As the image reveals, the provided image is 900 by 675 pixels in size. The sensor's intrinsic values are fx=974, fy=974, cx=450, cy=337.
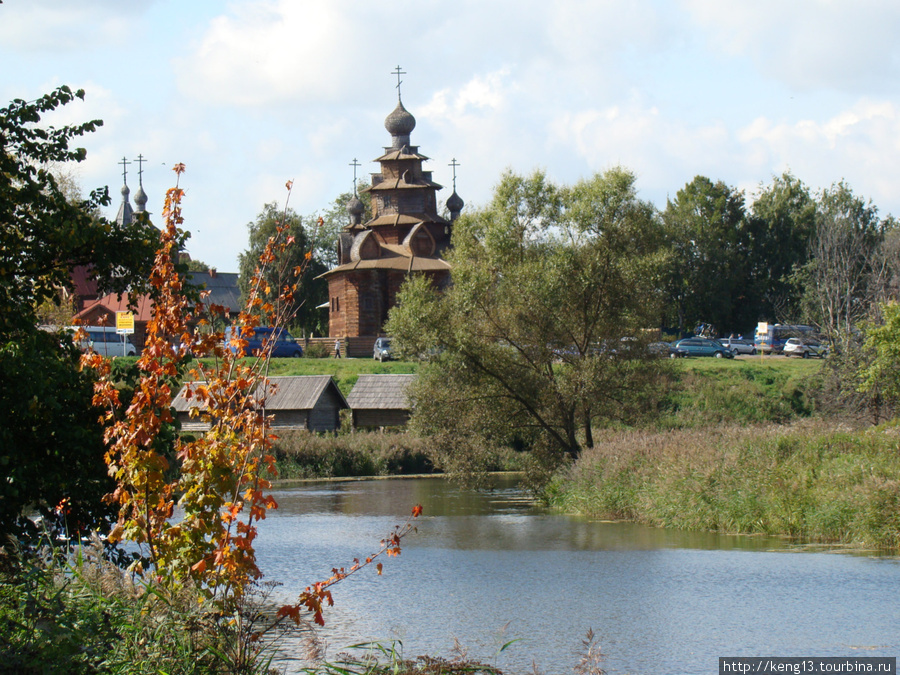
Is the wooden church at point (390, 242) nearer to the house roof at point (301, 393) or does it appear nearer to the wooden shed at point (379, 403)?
the wooden shed at point (379, 403)

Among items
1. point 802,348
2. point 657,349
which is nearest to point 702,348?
point 802,348

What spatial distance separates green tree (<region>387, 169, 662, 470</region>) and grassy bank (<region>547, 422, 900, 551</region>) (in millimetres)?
3577

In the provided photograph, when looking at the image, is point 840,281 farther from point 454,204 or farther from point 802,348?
point 454,204

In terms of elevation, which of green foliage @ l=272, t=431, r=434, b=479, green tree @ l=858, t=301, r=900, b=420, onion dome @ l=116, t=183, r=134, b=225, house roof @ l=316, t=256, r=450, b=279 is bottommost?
green foliage @ l=272, t=431, r=434, b=479

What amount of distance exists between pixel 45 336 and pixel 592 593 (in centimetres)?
836

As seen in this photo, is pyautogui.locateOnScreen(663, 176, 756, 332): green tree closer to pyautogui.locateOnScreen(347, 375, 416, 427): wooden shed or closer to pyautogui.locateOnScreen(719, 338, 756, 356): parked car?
pyautogui.locateOnScreen(719, 338, 756, 356): parked car

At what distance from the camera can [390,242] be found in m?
62.0

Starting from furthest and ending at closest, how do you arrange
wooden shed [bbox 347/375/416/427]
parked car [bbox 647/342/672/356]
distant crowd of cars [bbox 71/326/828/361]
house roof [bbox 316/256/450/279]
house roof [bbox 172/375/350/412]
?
house roof [bbox 316/256/450/279], distant crowd of cars [bbox 71/326/828/361], wooden shed [bbox 347/375/416/427], house roof [bbox 172/375/350/412], parked car [bbox 647/342/672/356]

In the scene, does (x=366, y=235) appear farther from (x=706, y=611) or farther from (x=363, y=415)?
(x=706, y=611)

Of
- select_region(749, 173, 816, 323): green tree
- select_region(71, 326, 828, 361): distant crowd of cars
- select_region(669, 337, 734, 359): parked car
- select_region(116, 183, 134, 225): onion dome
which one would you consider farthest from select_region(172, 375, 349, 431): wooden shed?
select_region(749, 173, 816, 323): green tree

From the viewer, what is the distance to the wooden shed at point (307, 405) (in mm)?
40938

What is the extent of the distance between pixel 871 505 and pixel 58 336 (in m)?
14.3

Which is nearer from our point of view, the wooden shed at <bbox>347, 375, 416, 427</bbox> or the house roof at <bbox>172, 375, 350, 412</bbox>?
the house roof at <bbox>172, 375, 350, 412</bbox>

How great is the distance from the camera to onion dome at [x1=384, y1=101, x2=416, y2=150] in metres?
62.1
